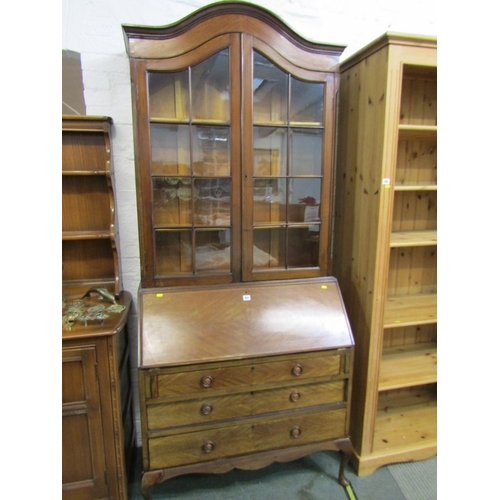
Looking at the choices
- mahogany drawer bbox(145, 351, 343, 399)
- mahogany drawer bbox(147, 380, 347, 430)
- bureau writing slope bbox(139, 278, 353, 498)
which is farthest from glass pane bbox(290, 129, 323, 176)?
mahogany drawer bbox(147, 380, 347, 430)

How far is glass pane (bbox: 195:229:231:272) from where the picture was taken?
1509mm

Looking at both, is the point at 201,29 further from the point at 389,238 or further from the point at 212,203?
the point at 389,238

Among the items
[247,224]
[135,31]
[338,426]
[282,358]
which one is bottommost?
[338,426]

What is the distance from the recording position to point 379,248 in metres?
1.48

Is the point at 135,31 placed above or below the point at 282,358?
above

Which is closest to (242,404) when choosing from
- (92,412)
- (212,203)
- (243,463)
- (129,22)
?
(243,463)

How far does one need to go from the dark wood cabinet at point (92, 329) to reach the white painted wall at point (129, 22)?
0.34 ft

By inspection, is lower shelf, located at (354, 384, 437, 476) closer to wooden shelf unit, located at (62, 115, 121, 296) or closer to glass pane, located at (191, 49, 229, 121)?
wooden shelf unit, located at (62, 115, 121, 296)

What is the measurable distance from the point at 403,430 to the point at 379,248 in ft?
3.77

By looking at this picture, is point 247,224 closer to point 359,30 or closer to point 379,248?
point 379,248

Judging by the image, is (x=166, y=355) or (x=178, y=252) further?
(x=178, y=252)

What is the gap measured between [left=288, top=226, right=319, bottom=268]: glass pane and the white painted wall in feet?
2.74
